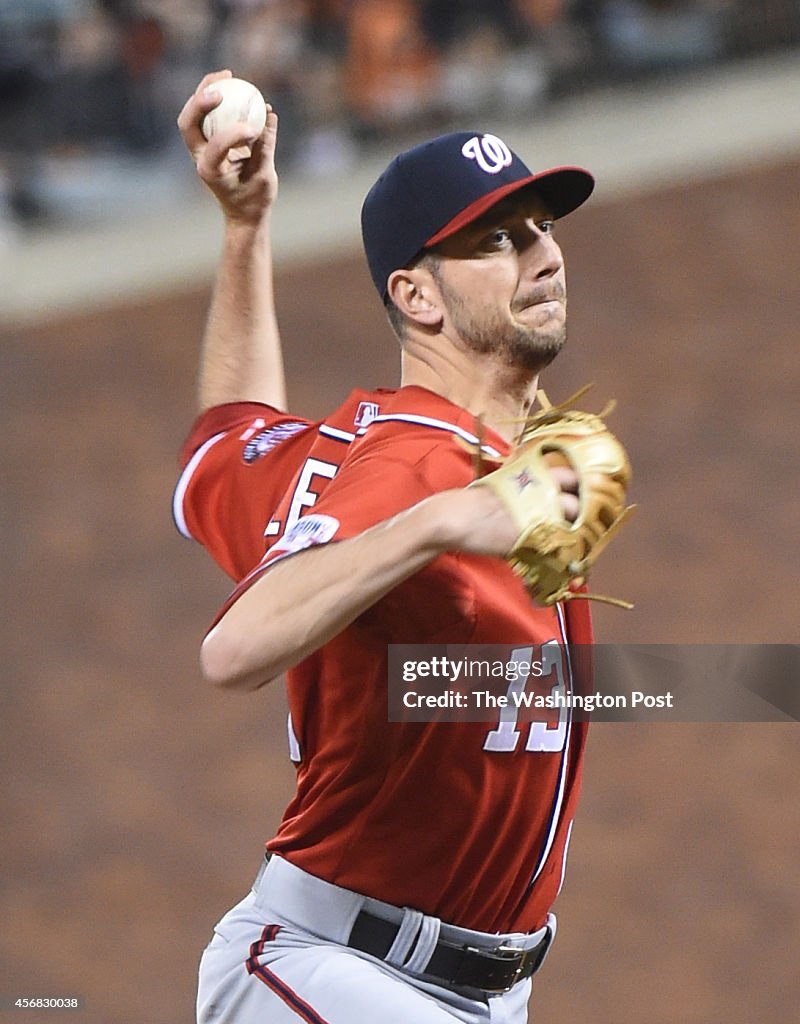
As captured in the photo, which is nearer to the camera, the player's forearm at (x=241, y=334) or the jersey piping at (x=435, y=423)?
the jersey piping at (x=435, y=423)

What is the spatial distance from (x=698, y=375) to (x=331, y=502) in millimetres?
5359

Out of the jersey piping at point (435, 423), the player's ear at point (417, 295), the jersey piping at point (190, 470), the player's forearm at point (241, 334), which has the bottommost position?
the jersey piping at point (435, 423)

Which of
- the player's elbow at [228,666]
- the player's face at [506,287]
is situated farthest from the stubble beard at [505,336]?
the player's elbow at [228,666]

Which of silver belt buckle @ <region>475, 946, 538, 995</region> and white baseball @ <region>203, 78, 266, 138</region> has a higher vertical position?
white baseball @ <region>203, 78, 266, 138</region>

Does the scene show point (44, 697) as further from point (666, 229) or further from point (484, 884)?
point (484, 884)

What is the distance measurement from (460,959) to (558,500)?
0.88m

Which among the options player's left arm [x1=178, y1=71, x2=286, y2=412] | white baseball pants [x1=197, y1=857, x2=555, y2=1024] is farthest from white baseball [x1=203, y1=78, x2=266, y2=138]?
white baseball pants [x1=197, y1=857, x2=555, y2=1024]

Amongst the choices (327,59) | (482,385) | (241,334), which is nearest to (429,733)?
(482,385)

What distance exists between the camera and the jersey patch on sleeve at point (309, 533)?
2.16m

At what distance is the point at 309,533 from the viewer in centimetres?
218

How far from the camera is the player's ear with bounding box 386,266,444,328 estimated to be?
8.77ft

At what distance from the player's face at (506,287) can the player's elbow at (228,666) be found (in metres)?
0.75

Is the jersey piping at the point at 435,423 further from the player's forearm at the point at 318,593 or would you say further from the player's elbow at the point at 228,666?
the player's elbow at the point at 228,666

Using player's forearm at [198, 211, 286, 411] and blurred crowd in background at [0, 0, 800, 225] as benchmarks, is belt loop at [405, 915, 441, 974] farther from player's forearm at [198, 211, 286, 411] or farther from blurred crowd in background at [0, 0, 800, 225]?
blurred crowd in background at [0, 0, 800, 225]
